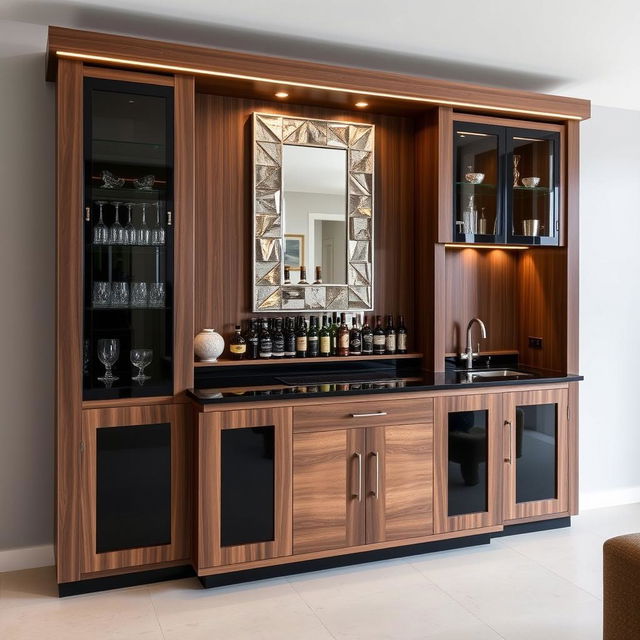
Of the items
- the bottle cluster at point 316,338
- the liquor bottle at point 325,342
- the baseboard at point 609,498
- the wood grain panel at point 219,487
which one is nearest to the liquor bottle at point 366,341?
the bottle cluster at point 316,338

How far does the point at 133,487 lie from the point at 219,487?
1.33 feet

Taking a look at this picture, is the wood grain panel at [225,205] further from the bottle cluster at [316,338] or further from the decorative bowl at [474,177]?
the decorative bowl at [474,177]

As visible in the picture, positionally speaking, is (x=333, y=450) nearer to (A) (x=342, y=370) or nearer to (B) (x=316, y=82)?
(A) (x=342, y=370)

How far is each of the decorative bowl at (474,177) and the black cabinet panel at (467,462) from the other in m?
1.31

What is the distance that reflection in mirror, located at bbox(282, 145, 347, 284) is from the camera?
375cm

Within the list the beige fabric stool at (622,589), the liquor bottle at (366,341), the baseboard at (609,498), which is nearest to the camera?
the beige fabric stool at (622,589)

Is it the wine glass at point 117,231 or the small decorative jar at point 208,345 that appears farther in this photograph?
the small decorative jar at point 208,345

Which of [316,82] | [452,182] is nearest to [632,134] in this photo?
[452,182]

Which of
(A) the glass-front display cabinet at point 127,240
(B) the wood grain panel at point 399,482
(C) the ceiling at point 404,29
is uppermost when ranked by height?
(C) the ceiling at point 404,29

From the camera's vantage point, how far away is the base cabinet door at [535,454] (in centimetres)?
373

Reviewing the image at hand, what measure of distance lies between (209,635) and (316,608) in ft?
1.61

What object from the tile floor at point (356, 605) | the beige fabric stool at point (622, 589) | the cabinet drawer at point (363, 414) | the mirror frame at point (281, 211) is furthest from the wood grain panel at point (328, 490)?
the beige fabric stool at point (622, 589)

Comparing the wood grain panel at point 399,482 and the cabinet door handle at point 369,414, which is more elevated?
the cabinet door handle at point 369,414

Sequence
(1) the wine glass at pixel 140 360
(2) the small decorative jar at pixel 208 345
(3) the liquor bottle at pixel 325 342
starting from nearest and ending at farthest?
(1) the wine glass at pixel 140 360 < (2) the small decorative jar at pixel 208 345 < (3) the liquor bottle at pixel 325 342
